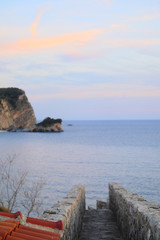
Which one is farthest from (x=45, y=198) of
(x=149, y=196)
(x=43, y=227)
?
(x=43, y=227)

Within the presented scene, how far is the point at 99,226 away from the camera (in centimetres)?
810

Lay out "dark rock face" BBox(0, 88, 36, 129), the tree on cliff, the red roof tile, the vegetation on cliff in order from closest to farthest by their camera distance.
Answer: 1. the red roof tile
2. the tree on cliff
3. "dark rock face" BBox(0, 88, 36, 129)
4. the vegetation on cliff

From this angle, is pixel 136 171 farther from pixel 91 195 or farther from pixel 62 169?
pixel 91 195

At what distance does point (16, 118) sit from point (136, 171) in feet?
430

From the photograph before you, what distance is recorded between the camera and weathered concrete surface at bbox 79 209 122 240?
23.6 feet

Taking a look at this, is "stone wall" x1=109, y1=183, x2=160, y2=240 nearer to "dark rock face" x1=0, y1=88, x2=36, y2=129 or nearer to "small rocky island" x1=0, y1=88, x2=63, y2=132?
"small rocky island" x1=0, y1=88, x2=63, y2=132

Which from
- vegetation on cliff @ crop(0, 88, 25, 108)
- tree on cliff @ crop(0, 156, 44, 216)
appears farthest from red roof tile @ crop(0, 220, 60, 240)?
vegetation on cliff @ crop(0, 88, 25, 108)

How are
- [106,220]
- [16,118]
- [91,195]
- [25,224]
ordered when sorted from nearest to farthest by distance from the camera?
[25,224] < [106,220] < [91,195] < [16,118]

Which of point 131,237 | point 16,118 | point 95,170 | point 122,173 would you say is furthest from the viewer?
point 16,118

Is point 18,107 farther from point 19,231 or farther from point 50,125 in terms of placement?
point 19,231

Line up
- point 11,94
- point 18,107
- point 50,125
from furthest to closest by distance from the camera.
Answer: point 11,94 → point 18,107 → point 50,125

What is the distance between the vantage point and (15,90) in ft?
542

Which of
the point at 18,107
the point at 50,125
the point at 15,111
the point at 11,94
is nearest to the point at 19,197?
the point at 50,125

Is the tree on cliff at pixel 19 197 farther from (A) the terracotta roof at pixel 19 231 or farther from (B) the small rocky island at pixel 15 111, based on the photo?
(B) the small rocky island at pixel 15 111
